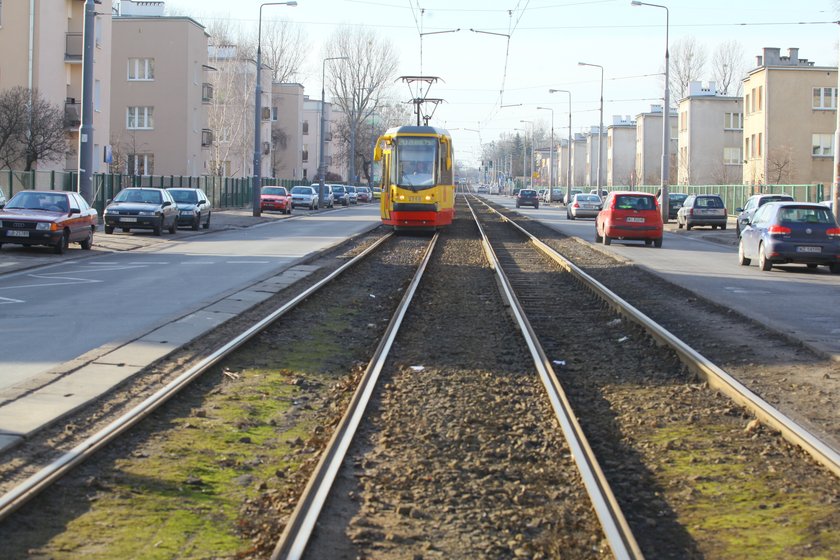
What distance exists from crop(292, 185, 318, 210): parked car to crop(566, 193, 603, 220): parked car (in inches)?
674

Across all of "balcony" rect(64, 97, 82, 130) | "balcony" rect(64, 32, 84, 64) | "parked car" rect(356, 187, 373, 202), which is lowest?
"parked car" rect(356, 187, 373, 202)

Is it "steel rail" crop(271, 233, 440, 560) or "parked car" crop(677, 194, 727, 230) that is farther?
"parked car" crop(677, 194, 727, 230)

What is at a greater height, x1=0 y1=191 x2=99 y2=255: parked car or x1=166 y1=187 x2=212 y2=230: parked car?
x1=166 y1=187 x2=212 y2=230: parked car

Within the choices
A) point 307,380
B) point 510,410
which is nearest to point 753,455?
point 510,410

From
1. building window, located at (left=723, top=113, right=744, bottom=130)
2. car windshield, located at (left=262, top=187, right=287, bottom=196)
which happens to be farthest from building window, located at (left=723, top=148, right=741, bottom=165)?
car windshield, located at (left=262, top=187, right=287, bottom=196)

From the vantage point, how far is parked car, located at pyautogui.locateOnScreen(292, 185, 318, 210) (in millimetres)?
65938

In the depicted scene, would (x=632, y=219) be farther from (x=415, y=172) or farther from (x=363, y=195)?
(x=363, y=195)

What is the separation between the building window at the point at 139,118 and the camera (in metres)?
69.5

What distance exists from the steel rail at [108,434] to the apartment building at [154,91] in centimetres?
5851

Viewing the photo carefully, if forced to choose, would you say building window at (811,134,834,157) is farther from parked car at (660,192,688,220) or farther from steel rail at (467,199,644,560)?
steel rail at (467,199,644,560)

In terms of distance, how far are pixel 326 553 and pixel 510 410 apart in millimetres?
3735

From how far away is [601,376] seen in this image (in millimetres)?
10703

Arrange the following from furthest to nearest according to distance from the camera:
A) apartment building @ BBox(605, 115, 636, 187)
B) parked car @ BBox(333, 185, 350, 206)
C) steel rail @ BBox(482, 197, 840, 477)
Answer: apartment building @ BBox(605, 115, 636, 187), parked car @ BBox(333, 185, 350, 206), steel rail @ BBox(482, 197, 840, 477)

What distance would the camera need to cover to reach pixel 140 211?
33125mm
